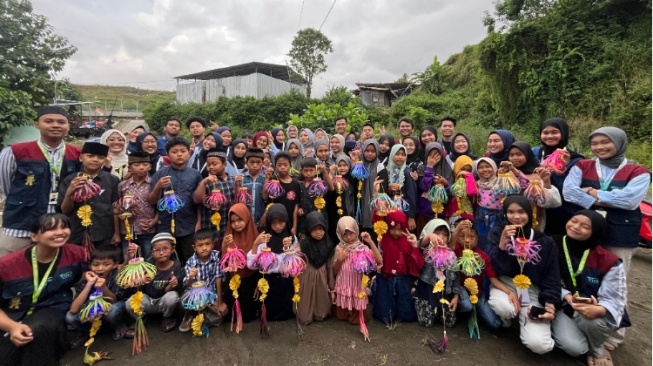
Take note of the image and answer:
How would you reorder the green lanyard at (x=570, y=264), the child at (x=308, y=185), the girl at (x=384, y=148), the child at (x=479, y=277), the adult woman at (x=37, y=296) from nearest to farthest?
the adult woman at (x=37, y=296)
the green lanyard at (x=570, y=264)
the child at (x=479, y=277)
the child at (x=308, y=185)
the girl at (x=384, y=148)

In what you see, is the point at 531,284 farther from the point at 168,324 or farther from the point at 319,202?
the point at 168,324

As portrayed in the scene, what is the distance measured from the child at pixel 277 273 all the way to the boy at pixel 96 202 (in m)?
1.86

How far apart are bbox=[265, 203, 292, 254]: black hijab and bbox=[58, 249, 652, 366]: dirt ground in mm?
1045

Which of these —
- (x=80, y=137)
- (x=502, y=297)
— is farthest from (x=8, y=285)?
(x=80, y=137)

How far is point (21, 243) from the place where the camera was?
3.62 meters

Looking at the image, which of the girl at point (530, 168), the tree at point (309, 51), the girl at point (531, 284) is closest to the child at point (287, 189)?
the girl at point (531, 284)

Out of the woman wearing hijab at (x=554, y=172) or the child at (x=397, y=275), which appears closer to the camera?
the woman wearing hijab at (x=554, y=172)

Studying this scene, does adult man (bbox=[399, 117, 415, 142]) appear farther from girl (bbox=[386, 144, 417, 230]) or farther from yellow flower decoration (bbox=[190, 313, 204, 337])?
yellow flower decoration (bbox=[190, 313, 204, 337])

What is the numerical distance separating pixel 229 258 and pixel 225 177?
1264 mm

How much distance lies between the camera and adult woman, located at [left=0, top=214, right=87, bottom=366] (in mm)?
2945

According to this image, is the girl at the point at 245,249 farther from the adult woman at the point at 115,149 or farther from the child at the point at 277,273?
the adult woman at the point at 115,149

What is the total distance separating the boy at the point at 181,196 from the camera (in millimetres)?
4215

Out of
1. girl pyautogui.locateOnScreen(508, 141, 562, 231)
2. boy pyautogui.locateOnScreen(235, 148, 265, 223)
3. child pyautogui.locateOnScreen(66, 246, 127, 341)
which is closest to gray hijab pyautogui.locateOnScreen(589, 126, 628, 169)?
girl pyautogui.locateOnScreen(508, 141, 562, 231)


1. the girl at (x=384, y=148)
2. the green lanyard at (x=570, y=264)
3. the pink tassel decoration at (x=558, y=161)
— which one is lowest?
the green lanyard at (x=570, y=264)
